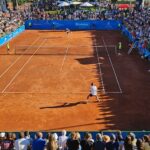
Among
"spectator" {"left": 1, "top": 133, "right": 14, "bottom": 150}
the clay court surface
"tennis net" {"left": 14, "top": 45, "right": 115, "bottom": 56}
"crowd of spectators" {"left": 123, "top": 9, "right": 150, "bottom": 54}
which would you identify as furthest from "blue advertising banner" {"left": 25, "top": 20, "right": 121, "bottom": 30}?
"spectator" {"left": 1, "top": 133, "right": 14, "bottom": 150}

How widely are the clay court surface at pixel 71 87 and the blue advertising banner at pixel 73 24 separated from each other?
13510 millimetres

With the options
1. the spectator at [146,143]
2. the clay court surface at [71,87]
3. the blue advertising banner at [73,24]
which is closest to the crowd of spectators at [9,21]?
the blue advertising banner at [73,24]

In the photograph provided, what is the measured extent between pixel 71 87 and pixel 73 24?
3197 centimetres

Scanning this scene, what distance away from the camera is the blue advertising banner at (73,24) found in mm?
55812

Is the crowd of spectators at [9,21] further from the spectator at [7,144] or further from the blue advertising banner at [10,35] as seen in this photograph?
the spectator at [7,144]

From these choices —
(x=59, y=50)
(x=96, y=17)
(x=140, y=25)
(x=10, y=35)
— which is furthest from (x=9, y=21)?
(x=140, y=25)

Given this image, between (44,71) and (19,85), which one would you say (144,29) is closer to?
(44,71)

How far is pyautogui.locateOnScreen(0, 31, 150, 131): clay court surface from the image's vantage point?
19578 mm

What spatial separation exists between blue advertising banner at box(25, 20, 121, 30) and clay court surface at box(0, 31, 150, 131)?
13.5m

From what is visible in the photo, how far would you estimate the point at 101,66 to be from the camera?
31812 mm

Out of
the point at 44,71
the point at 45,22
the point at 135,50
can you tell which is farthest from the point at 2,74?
the point at 45,22

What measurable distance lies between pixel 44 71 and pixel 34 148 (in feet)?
62.6

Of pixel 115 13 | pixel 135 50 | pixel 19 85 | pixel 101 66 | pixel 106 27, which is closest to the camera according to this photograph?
pixel 19 85

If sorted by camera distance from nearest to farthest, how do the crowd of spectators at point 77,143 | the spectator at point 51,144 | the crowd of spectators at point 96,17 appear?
the spectator at point 51,144 < the crowd of spectators at point 77,143 < the crowd of spectators at point 96,17
